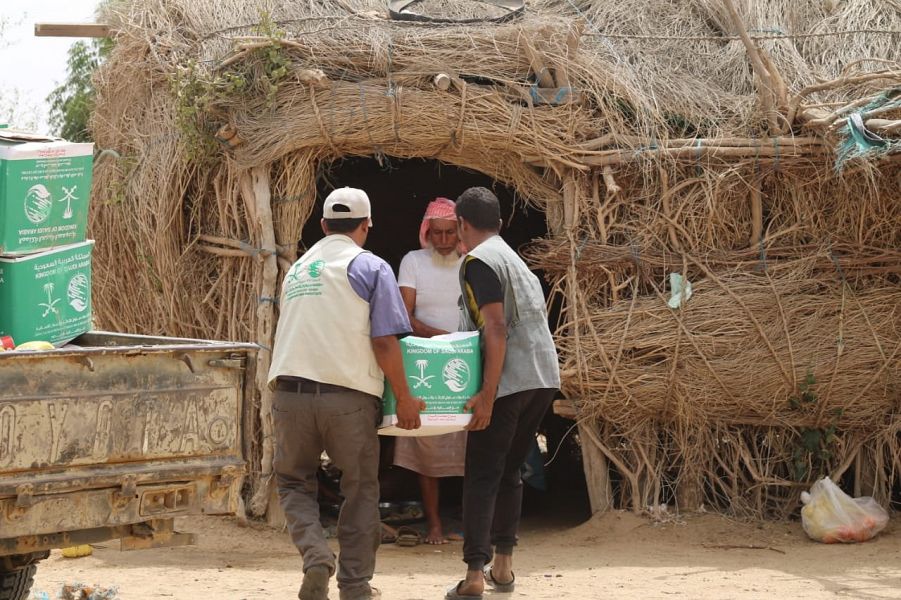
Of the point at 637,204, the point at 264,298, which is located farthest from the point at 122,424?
the point at 637,204

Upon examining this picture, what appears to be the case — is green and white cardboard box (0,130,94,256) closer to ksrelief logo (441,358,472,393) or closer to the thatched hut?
ksrelief logo (441,358,472,393)

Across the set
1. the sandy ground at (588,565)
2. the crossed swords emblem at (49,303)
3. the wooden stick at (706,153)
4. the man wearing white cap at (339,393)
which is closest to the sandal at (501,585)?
the sandy ground at (588,565)

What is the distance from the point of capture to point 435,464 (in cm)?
706

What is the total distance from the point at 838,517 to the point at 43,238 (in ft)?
15.4

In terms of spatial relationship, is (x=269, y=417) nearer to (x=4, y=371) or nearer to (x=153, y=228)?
A: (x=153, y=228)

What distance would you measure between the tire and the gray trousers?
103 centimetres

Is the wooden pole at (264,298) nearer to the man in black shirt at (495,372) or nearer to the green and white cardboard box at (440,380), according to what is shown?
the man in black shirt at (495,372)

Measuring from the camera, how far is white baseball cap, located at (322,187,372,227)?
4938 millimetres

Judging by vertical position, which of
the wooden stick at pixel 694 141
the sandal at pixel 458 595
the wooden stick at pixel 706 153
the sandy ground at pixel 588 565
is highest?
the wooden stick at pixel 694 141

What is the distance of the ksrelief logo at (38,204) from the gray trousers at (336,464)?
3.88 feet

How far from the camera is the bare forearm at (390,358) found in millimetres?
4750

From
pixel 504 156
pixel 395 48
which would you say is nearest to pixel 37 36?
pixel 395 48

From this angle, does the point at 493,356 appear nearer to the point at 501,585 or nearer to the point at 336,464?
the point at 336,464

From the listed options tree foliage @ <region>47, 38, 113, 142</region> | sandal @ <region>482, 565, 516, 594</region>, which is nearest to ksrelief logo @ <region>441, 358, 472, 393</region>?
sandal @ <region>482, 565, 516, 594</region>
